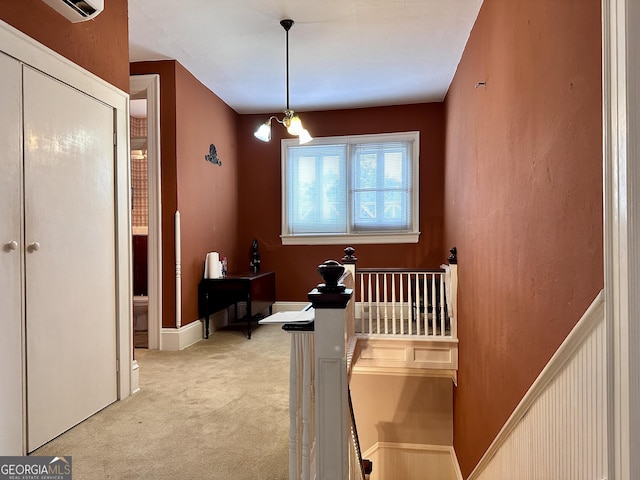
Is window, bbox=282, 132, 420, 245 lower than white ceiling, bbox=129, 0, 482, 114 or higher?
lower

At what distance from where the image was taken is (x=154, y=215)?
382 cm

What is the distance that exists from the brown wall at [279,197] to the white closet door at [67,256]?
3.08 meters

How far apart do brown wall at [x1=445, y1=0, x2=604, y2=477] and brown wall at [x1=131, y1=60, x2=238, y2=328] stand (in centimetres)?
261

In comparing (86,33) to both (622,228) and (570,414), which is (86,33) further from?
(570,414)

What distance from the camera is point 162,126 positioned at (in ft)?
12.6

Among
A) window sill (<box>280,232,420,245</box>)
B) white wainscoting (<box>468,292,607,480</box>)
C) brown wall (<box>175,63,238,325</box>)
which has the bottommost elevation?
white wainscoting (<box>468,292,607,480</box>)

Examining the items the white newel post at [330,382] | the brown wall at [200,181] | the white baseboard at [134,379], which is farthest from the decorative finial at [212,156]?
the white newel post at [330,382]

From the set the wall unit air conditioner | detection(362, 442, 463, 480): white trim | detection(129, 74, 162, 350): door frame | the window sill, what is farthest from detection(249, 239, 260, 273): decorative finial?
the wall unit air conditioner

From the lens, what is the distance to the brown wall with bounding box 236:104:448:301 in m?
5.21

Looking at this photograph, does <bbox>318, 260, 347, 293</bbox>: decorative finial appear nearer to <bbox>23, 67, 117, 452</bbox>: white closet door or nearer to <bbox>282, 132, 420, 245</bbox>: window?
<bbox>23, 67, 117, 452</bbox>: white closet door

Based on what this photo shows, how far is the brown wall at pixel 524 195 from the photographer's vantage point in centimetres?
135

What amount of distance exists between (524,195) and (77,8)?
244 cm

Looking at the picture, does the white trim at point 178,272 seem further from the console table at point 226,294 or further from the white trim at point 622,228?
the white trim at point 622,228

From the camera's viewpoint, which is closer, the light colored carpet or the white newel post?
the white newel post
